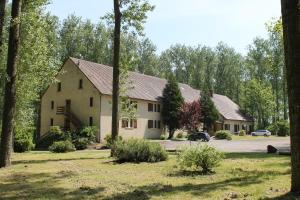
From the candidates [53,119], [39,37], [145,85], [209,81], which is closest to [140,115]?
[145,85]

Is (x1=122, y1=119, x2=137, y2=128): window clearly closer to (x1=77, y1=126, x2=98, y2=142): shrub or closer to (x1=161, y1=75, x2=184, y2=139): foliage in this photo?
(x1=161, y1=75, x2=184, y2=139): foliage

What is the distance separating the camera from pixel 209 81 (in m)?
106

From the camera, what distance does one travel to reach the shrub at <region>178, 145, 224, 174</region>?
15086 millimetres

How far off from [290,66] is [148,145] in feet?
35.2

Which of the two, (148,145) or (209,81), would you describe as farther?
(209,81)

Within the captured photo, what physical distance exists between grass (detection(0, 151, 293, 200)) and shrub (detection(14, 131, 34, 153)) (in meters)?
17.3

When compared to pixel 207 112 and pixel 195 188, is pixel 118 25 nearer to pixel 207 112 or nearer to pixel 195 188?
pixel 195 188

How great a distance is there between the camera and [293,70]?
33.2 ft

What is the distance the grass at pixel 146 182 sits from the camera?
1118 centimetres

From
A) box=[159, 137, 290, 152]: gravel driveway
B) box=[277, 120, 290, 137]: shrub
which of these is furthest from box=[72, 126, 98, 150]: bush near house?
box=[277, 120, 290, 137]: shrub

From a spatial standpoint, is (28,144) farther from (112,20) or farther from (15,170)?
(15,170)

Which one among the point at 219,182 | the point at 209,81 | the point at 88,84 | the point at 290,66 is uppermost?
the point at 209,81

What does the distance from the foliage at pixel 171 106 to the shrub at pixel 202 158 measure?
42403mm

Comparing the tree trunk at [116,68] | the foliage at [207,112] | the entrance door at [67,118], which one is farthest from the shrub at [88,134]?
the foliage at [207,112]
